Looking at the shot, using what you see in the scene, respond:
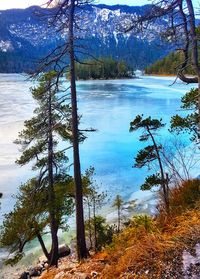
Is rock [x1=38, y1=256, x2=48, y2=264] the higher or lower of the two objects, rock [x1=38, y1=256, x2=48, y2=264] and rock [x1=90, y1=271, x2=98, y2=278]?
the lower

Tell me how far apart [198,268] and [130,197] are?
19390 millimetres

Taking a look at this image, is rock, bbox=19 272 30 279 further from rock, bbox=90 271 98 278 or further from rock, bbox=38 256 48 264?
rock, bbox=90 271 98 278

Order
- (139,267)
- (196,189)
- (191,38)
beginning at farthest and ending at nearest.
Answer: (196,189) < (191,38) < (139,267)

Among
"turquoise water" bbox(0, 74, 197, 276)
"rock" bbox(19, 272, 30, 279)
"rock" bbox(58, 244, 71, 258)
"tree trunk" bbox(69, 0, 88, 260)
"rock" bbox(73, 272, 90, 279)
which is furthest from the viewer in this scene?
"turquoise water" bbox(0, 74, 197, 276)

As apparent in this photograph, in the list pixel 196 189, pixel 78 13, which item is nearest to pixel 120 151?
pixel 78 13

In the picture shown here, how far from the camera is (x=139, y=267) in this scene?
5211mm

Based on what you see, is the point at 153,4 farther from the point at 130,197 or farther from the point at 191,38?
the point at 130,197

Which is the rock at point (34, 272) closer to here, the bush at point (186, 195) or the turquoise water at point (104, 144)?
the turquoise water at point (104, 144)

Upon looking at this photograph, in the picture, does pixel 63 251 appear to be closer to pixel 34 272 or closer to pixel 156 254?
pixel 34 272

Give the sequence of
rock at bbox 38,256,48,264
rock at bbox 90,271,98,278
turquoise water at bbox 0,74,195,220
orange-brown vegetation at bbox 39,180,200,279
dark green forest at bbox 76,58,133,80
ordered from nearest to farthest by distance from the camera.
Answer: orange-brown vegetation at bbox 39,180,200,279 → rock at bbox 90,271,98,278 → rock at bbox 38,256,48,264 → turquoise water at bbox 0,74,195,220 → dark green forest at bbox 76,58,133,80

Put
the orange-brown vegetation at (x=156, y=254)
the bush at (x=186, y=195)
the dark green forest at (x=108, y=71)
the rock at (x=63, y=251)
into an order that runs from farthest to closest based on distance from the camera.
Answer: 1. the dark green forest at (x=108, y=71)
2. the rock at (x=63, y=251)
3. the bush at (x=186, y=195)
4. the orange-brown vegetation at (x=156, y=254)

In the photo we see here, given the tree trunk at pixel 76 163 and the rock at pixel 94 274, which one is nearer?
the rock at pixel 94 274

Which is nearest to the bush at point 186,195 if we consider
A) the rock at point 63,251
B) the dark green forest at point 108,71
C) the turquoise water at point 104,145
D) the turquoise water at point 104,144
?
the turquoise water at point 104,145

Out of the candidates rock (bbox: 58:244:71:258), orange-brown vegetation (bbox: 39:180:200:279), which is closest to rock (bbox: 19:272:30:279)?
rock (bbox: 58:244:71:258)
